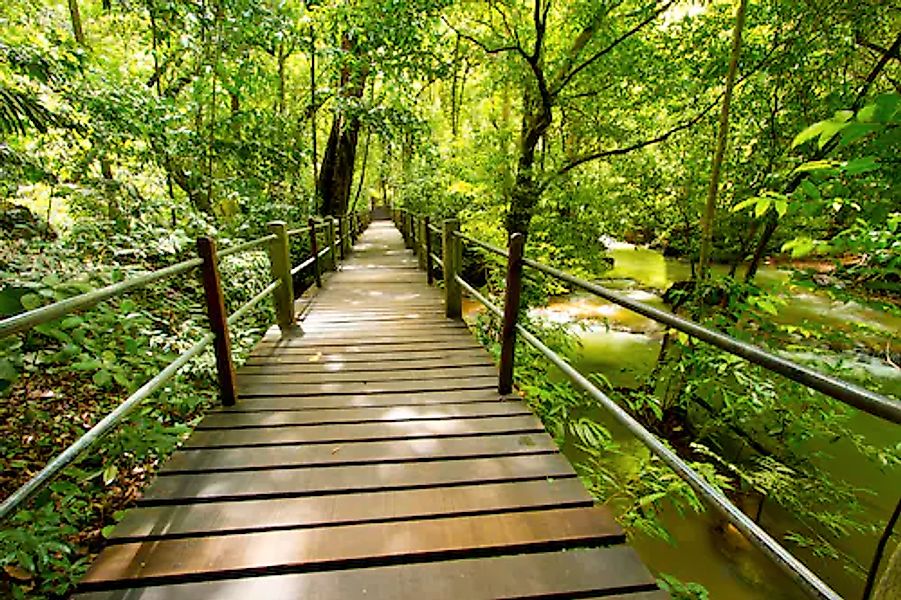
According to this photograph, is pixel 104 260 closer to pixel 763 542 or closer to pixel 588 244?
pixel 763 542

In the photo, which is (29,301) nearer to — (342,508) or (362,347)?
(342,508)

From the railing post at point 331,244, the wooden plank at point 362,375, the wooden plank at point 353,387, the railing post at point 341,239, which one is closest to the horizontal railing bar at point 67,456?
the wooden plank at point 353,387

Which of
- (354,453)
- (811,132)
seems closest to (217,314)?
(354,453)

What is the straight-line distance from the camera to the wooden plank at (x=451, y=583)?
1294 millimetres

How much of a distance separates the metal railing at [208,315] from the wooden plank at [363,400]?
0.14 metres

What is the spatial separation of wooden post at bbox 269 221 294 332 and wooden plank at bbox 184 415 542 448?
1841 millimetres

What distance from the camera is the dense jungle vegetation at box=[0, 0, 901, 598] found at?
7.41ft

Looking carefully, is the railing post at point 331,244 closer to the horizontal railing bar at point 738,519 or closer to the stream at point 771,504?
the stream at point 771,504

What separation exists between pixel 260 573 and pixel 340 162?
10.3m

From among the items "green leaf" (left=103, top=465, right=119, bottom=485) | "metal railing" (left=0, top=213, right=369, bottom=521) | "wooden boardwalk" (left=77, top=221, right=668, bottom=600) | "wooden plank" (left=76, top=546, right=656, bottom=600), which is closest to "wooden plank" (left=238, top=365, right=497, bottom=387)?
"wooden boardwalk" (left=77, top=221, right=668, bottom=600)

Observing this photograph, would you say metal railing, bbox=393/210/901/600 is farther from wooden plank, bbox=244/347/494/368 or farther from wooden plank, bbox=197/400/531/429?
wooden plank, bbox=244/347/494/368

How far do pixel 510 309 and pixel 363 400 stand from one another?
1.04m

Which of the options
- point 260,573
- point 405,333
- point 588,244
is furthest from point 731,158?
point 260,573

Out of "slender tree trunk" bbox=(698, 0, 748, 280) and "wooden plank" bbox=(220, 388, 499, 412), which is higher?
"slender tree trunk" bbox=(698, 0, 748, 280)
